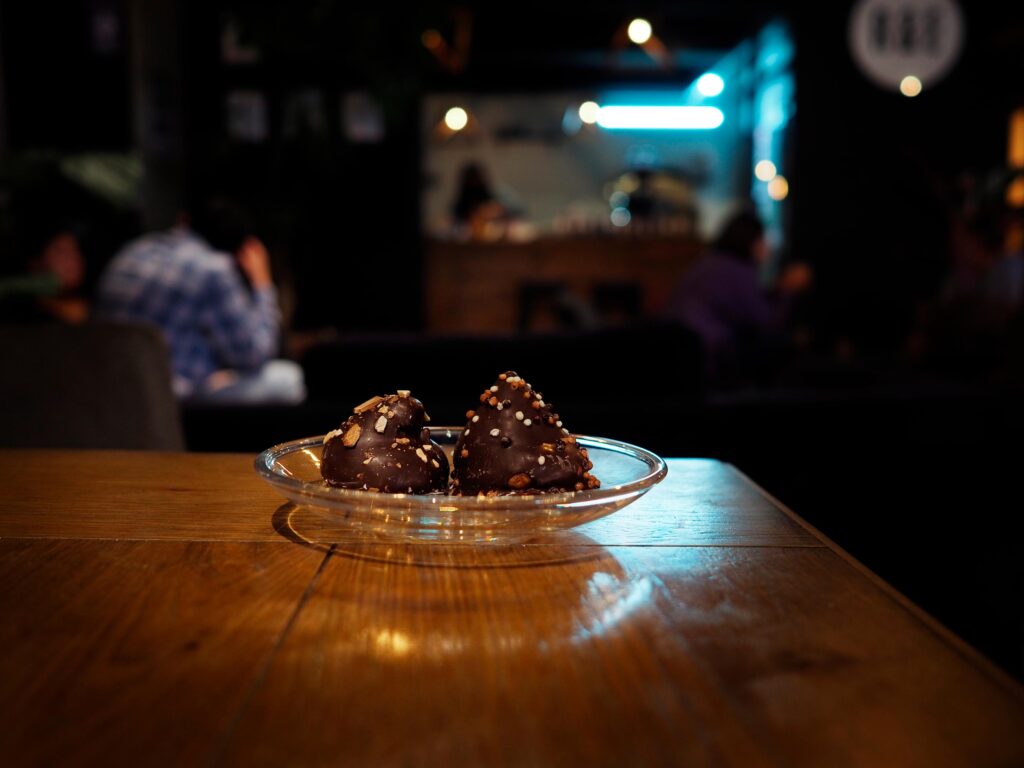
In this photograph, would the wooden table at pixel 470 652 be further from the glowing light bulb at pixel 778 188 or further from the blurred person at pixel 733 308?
the glowing light bulb at pixel 778 188

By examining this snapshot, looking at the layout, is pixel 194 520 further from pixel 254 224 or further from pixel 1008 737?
pixel 254 224

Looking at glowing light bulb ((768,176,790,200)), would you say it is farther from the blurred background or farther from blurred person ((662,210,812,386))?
blurred person ((662,210,812,386))

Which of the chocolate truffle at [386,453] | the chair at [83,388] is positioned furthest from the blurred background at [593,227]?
the chocolate truffle at [386,453]

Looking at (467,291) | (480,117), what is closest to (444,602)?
(467,291)

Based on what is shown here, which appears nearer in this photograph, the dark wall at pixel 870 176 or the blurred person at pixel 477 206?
the dark wall at pixel 870 176

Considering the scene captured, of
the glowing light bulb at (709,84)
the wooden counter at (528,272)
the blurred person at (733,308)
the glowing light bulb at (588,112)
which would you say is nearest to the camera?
the blurred person at (733,308)

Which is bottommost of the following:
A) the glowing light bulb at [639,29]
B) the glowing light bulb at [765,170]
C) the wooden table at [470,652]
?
the wooden table at [470,652]

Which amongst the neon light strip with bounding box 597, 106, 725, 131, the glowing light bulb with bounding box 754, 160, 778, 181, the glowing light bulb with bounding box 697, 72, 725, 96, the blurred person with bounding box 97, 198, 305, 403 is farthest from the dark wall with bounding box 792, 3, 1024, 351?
the blurred person with bounding box 97, 198, 305, 403
